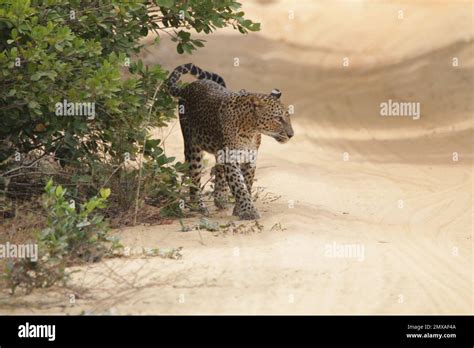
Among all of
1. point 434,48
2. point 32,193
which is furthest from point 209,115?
point 434,48

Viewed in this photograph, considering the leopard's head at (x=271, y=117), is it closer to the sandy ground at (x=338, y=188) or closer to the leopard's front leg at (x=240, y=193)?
the leopard's front leg at (x=240, y=193)

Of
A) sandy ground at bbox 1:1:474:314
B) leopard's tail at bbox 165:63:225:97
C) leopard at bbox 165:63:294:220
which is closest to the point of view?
sandy ground at bbox 1:1:474:314

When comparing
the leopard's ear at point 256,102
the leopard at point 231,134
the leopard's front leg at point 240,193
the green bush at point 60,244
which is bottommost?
the green bush at point 60,244

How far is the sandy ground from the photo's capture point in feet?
27.7

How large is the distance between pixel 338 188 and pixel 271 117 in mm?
2093

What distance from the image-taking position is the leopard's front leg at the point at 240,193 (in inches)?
467

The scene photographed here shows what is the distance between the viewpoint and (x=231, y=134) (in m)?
12.4

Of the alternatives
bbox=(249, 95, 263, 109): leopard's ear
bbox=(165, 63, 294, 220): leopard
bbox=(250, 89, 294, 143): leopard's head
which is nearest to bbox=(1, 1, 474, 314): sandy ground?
bbox=(165, 63, 294, 220): leopard

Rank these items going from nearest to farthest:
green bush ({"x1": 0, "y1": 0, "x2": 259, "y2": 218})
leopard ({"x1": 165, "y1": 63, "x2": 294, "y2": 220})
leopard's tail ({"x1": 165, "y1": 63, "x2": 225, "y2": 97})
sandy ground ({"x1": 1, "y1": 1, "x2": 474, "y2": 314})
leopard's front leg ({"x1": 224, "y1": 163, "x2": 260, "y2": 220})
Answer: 1. sandy ground ({"x1": 1, "y1": 1, "x2": 474, "y2": 314})
2. green bush ({"x1": 0, "y1": 0, "x2": 259, "y2": 218})
3. leopard's front leg ({"x1": 224, "y1": 163, "x2": 260, "y2": 220})
4. leopard ({"x1": 165, "y1": 63, "x2": 294, "y2": 220})
5. leopard's tail ({"x1": 165, "y1": 63, "x2": 225, "y2": 97})

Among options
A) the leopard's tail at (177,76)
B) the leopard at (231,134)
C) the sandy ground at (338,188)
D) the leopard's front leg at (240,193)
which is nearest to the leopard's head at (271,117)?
the leopard at (231,134)

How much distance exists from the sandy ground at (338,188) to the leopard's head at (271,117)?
859 mm

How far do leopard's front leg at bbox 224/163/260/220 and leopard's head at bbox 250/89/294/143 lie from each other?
569mm

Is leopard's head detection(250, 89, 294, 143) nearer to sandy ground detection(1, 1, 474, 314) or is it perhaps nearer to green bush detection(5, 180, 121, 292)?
sandy ground detection(1, 1, 474, 314)

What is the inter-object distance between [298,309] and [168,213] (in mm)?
3963
